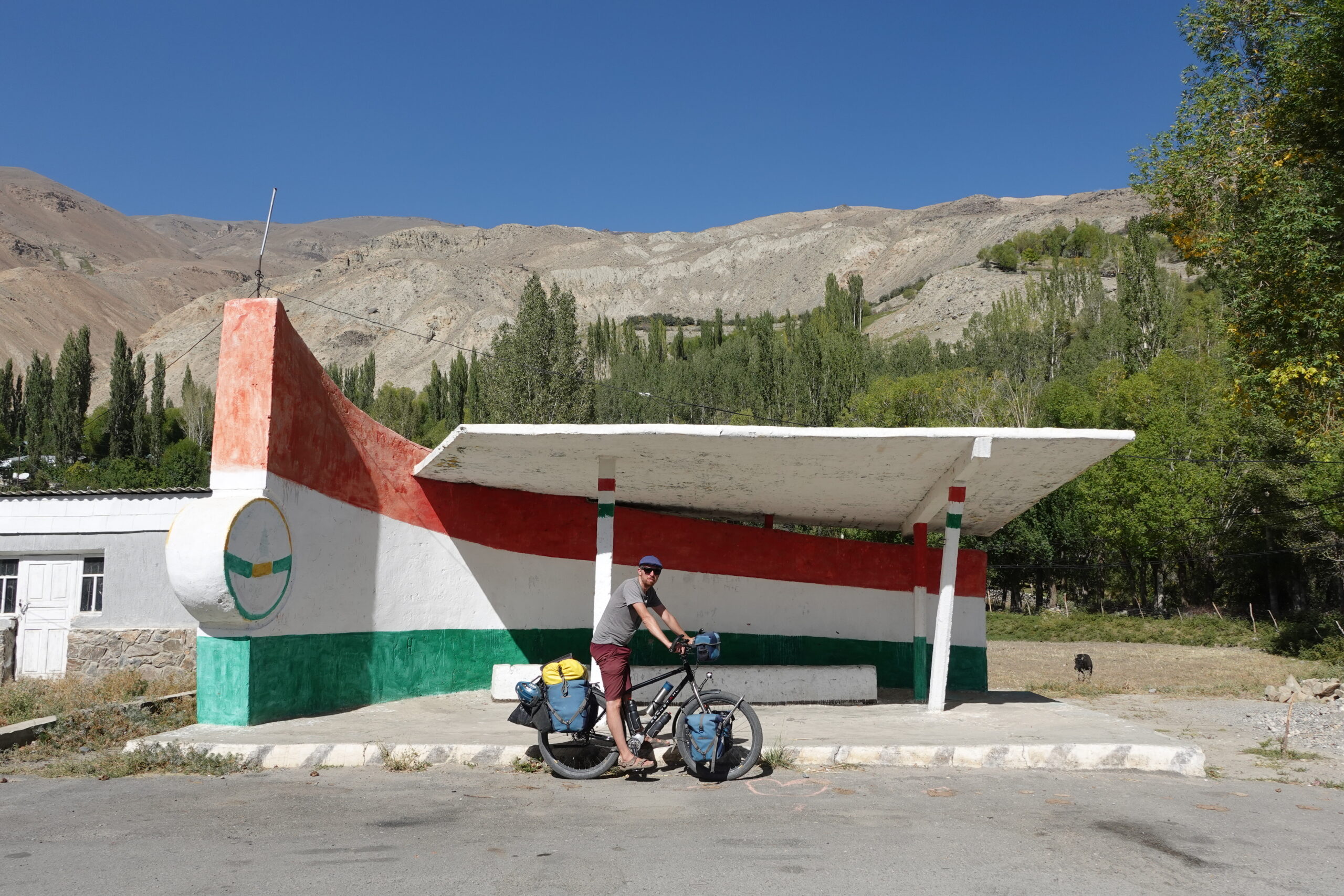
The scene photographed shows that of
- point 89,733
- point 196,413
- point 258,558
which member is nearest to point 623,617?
point 258,558

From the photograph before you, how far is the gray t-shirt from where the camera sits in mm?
6992

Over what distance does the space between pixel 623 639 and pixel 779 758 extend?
68.9 inches

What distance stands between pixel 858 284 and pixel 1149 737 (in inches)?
3419

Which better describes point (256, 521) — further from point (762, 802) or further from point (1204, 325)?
point (1204, 325)

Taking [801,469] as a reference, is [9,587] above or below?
below

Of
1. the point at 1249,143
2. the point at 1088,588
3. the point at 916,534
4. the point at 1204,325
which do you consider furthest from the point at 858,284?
the point at 916,534

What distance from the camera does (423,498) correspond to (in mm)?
11844

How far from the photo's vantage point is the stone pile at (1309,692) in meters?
16.7

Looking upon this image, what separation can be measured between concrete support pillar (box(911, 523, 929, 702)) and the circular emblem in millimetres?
8178

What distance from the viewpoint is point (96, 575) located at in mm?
15664

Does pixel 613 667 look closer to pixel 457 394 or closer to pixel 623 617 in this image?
pixel 623 617

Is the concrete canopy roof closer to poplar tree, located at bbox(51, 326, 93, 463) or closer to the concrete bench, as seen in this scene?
the concrete bench

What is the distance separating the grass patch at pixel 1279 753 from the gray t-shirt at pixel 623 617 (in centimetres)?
648

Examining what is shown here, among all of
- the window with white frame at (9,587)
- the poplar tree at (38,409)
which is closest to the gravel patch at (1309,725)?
the window with white frame at (9,587)
